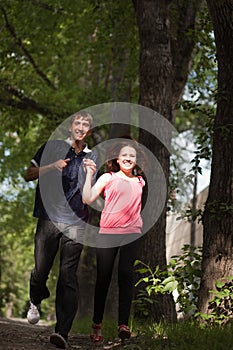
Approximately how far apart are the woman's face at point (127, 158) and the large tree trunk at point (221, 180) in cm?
115

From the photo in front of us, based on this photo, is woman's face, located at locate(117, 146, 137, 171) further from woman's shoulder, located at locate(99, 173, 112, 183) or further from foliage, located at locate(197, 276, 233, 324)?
foliage, located at locate(197, 276, 233, 324)

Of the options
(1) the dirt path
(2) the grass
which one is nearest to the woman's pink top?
(2) the grass

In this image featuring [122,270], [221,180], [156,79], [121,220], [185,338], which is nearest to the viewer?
[185,338]

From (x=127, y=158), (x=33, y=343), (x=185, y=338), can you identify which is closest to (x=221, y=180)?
(x=127, y=158)

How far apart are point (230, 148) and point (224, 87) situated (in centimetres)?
73

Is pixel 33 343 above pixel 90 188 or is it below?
below

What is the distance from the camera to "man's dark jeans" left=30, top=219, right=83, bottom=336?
22.4ft

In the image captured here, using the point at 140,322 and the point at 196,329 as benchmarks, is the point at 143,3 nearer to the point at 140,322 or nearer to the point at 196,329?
the point at 140,322

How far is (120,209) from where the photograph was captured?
7.08m

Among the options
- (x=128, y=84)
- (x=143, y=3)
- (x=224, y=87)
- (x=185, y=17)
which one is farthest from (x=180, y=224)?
(x=224, y=87)

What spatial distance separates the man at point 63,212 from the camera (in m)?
6.86

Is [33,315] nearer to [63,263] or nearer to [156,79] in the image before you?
[63,263]

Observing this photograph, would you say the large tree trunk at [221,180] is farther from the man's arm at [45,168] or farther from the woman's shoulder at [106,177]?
the man's arm at [45,168]

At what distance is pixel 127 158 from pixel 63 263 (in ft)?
4.15
